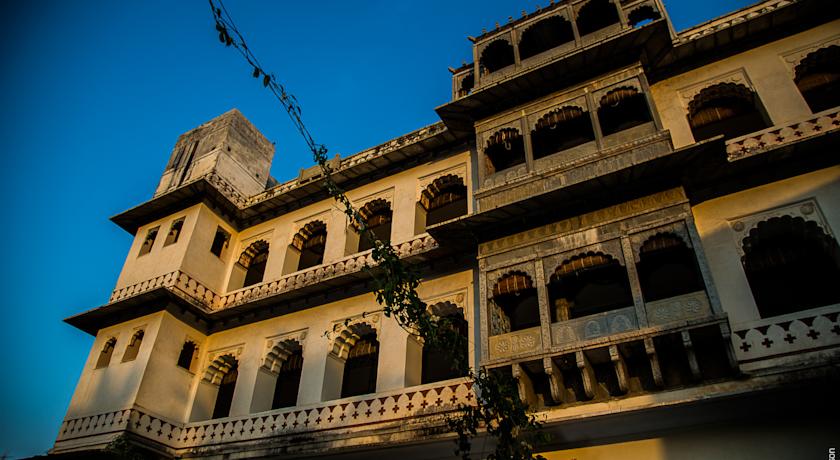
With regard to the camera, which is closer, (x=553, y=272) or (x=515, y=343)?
(x=515, y=343)

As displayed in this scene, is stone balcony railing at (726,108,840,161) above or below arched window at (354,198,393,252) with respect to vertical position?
below

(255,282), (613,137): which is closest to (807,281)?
(613,137)

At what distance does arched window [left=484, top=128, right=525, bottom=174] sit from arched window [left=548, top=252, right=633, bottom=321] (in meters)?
3.19

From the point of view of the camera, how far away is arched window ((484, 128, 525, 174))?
42.8ft

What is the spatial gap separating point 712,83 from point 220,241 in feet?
45.3

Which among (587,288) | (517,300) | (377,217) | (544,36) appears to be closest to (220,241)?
(377,217)

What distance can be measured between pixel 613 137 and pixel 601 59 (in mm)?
2034

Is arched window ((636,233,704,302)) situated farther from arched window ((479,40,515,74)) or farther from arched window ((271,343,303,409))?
arched window ((271,343,303,409))

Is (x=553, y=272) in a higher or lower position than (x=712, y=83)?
lower

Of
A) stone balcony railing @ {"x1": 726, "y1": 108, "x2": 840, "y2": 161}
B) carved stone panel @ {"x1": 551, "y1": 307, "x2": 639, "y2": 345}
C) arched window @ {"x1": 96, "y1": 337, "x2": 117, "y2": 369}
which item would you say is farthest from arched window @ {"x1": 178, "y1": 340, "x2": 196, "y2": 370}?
stone balcony railing @ {"x1": 726, "y1": 108, "x2": 840, "y2": 161}

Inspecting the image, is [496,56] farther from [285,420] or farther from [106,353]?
[106,353]

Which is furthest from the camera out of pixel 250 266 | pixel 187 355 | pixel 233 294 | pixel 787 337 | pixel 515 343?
pixel 250 266

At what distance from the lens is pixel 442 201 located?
49.3 ft

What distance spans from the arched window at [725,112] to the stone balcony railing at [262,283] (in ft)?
20.2
